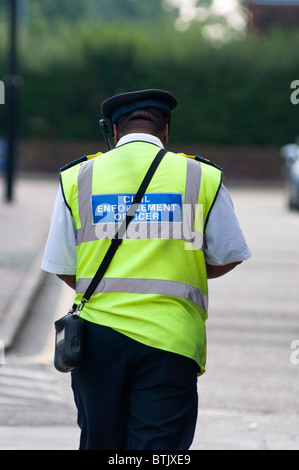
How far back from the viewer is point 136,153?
3.25 metres

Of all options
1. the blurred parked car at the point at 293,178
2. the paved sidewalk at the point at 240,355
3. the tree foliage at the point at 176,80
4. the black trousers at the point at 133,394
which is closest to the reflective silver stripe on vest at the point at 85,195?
the black trousers at the point at 133,394

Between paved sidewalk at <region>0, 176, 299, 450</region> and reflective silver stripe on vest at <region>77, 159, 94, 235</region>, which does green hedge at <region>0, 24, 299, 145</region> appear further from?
reflective silver stripe on vest at <region>77, 159, 94, 235</region>

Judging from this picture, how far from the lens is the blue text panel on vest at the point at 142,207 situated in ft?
10.4

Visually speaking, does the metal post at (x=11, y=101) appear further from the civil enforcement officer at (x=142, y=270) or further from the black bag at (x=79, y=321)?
the black bag at (x=79, y=321)

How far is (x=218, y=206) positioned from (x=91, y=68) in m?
33.0

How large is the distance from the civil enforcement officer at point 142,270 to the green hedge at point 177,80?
31477mm

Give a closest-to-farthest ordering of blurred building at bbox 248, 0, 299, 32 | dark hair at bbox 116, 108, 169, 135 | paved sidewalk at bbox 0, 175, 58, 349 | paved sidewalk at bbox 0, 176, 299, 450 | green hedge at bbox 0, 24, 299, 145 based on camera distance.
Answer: dark hair at bbox 116, 108, 169, 135 → paved sidewalk at bbox 0, 176, 299, 450 → paved sidewalk at bbox 0, 175, 58, 349 → green hedge at bbox 0, 24, 299, 145 → blurred building at bbox 248, 0, 299, 32

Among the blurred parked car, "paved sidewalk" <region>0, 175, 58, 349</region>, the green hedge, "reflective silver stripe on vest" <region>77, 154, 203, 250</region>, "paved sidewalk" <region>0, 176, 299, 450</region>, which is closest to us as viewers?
"reflective silver stripe on vest" <region>77, 154, 203, 250</region>

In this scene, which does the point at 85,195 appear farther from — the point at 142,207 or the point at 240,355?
the point at 240,355

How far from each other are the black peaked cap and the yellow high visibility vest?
0.14 meters

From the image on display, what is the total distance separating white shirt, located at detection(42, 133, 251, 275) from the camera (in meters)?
3.26

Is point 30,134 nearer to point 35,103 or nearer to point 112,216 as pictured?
point 35,103

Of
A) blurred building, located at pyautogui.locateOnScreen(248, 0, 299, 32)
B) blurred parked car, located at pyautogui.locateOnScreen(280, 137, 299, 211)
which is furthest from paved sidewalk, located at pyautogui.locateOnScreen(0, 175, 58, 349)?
blurred building, located at pyautogui.locateOnScreen(248, 0, 299, 32)

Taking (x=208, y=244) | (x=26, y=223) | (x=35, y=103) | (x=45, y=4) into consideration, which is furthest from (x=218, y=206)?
(x=45, y=4)
